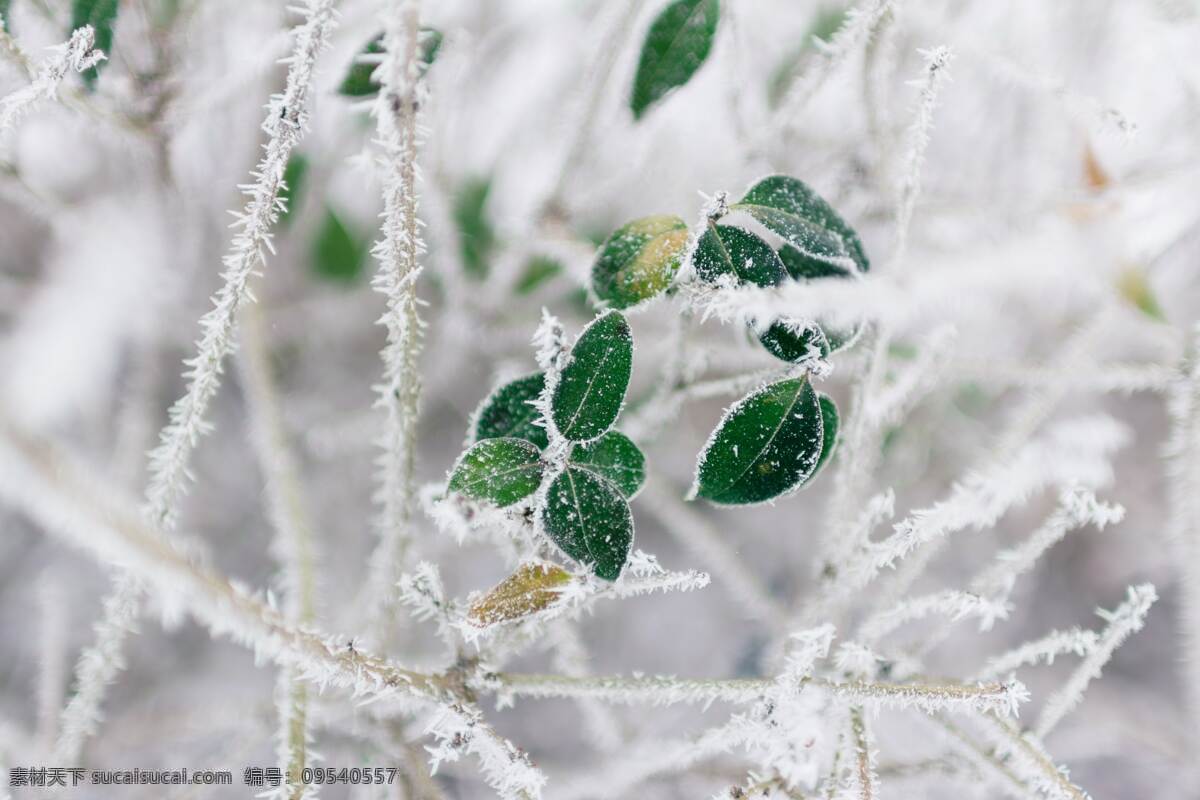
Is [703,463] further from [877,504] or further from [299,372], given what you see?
[299,372]

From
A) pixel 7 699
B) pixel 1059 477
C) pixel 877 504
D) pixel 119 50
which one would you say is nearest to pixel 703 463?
pixel 877 504

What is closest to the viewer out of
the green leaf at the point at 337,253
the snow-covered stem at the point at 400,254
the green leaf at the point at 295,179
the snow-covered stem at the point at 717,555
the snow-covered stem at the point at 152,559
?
the snow-covered stem at the point at 152,559

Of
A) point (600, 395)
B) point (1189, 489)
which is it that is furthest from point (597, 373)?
point (1189, 489)

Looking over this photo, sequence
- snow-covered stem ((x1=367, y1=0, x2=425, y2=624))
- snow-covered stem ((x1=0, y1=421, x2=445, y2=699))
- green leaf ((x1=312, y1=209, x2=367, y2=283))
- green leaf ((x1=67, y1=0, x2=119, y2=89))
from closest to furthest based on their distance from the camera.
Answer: snow-covered stem ((x1=0, y1=421, x2=445, y2=699)), snow-covered stem ((x1=367, y1=0, x2=425, y2=624)), green leaf ((x1=67, y1=0, x2=119, y2=89)), green leaf ((x1=312, y1=209, x2=367, y2=283))

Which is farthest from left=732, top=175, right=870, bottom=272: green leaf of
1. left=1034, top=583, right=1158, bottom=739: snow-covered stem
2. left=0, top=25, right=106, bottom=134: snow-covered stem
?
left=0, top=25, right=106, bottom=134: snow-covered stem

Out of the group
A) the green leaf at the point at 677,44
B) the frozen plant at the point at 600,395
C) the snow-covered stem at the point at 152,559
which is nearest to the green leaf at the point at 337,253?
the frozen plant at the point at 600,395

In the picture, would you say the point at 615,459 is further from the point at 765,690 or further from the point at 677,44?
the point at 677,44

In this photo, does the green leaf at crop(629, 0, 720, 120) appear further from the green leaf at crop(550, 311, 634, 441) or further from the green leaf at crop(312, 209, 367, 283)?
the green leaf at crop(312, 209, 367, 283)

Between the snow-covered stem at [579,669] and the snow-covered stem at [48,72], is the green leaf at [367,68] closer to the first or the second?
the snow-covered stem at [48,72]
